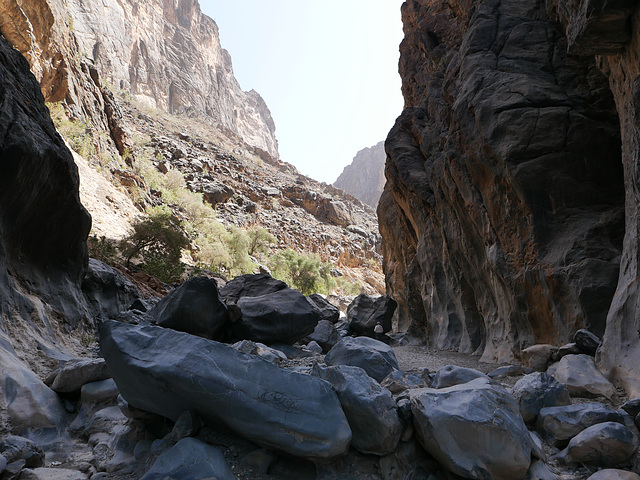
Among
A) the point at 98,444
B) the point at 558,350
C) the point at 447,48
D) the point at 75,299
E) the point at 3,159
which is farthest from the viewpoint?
the point at 447,48

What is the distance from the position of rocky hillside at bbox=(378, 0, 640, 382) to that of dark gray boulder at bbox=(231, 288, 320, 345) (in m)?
4.06

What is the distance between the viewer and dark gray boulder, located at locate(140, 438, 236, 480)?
218 centimetres

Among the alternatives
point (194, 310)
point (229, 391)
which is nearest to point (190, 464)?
point (229, 391)

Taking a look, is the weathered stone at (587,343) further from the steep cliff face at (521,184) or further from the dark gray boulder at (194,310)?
the dark gray boulder at (194,310)

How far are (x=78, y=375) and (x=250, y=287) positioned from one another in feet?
23.2

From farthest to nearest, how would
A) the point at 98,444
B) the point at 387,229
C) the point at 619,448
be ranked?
the point at 387,229
the point at 98,444
the point at 619,448

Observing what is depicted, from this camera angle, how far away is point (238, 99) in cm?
11519

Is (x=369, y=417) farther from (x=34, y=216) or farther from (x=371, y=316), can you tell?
(x=371, y=316)

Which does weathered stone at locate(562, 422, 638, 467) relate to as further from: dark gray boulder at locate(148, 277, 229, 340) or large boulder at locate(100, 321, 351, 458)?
dark gray boulder at locate(148, 277, 229, 340)

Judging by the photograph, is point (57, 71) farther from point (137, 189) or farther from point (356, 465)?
point (356, 465)

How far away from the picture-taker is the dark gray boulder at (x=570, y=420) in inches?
112

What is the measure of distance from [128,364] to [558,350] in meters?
5.00

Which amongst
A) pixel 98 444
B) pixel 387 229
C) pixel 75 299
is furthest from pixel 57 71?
pixel 98 444

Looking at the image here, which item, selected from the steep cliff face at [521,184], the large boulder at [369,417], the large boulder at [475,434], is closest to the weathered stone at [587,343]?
the steep cliff face at [521,184]
